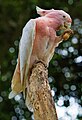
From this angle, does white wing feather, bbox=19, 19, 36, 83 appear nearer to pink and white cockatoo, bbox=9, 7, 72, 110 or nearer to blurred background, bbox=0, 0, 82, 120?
pink and white cockatoo, bbox=9, 7, 72, 110

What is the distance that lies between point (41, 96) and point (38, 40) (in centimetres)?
33

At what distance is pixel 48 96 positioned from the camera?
5.82 ft

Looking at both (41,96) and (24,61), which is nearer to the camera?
(41,96)

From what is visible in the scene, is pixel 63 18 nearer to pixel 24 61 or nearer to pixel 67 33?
pixel 67 33

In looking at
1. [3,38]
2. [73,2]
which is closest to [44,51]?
[3,38]

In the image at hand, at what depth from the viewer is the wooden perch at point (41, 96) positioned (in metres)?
1.71

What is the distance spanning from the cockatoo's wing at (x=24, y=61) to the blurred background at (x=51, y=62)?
2.45 meters

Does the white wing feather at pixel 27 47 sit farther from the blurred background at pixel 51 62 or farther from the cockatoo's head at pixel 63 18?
the blurred background at pixel 51 62

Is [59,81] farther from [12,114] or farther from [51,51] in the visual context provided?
[51,51]

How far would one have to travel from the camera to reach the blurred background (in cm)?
458

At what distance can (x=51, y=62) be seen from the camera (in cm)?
485

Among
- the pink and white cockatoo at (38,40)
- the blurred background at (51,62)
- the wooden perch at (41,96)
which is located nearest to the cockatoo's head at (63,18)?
the pink and white cockatoo at (38,40)

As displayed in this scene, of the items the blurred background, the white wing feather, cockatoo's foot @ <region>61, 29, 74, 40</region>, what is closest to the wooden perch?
the white wing feather

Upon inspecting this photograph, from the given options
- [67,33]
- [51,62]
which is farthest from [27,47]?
[51,62]
